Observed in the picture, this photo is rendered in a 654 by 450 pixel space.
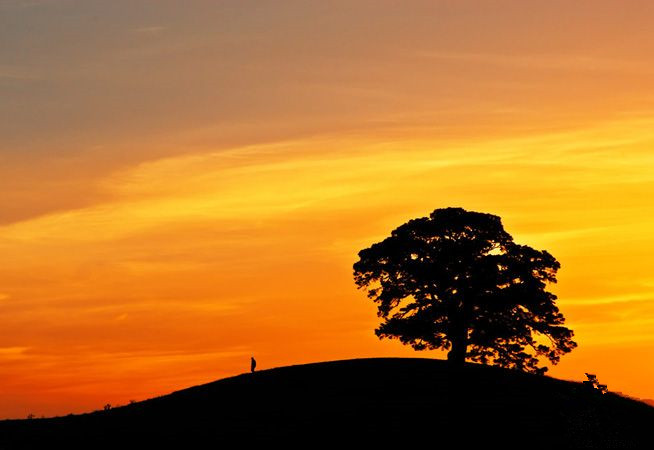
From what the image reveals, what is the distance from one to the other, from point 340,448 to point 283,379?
59.0 feet

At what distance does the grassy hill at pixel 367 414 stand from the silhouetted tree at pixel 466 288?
274 cm

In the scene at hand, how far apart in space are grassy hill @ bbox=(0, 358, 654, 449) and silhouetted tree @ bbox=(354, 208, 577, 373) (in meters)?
2.74

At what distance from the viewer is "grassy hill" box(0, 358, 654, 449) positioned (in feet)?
252

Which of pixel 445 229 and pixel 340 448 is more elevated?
pixel 445 229

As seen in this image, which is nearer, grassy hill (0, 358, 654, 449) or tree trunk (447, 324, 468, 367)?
grassy hill (0, 358, 654, 449)

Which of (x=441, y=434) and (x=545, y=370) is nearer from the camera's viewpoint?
(x=441, y=434)

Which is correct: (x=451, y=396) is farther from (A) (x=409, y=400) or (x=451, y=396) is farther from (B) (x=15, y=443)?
(B) (x=15, y=443)

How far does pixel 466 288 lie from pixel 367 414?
55.8 feet

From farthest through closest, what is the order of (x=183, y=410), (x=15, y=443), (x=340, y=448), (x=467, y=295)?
1. (x=467, y=295)
2. (x=183, y=410)
3. (x=15, y=443)
4. (x=340, y=448)

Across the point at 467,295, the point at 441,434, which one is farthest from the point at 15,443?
the point at 467,295

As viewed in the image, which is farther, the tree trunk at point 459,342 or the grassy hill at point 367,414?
the tree trunk at point 459,342

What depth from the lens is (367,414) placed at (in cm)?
8056

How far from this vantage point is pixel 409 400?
274 ft

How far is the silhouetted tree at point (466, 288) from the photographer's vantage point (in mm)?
92750
